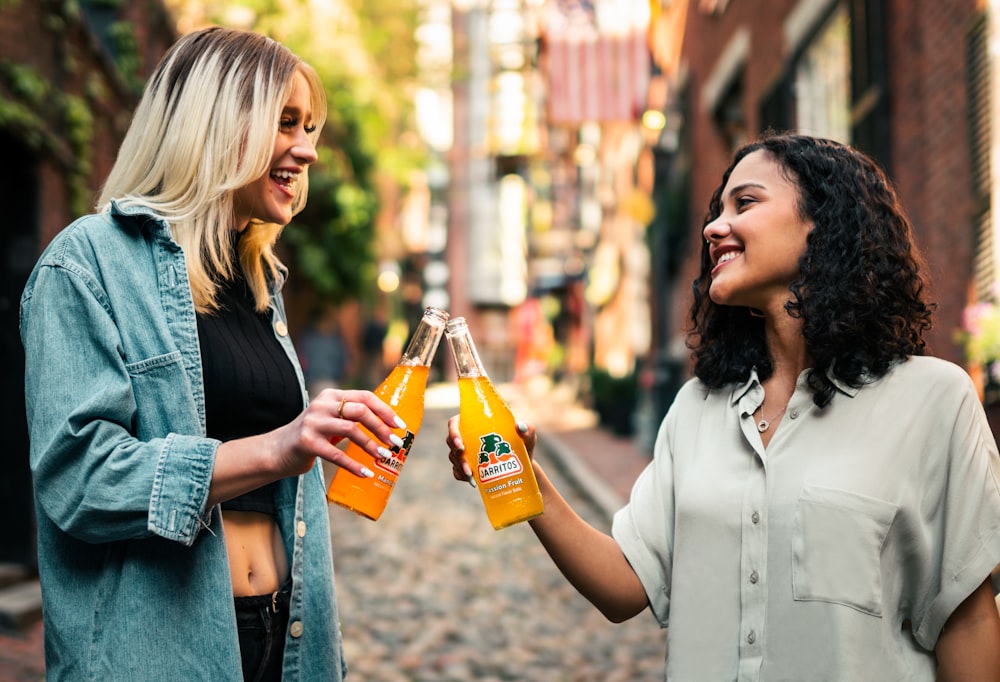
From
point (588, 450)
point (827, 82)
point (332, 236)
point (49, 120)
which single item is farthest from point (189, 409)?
point (332, 236)

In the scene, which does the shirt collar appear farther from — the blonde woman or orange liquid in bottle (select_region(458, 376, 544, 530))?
the blonde woman

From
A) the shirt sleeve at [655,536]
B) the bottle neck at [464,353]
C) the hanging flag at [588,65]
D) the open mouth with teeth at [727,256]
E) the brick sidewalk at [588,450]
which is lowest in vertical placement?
the brick sidewalk at [588,450]

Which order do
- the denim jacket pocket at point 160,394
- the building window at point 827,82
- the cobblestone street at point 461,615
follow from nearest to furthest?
the denim jacket pocket at point 160,394 < the cobblestone street at point 461,615 < the building window at point 827,82

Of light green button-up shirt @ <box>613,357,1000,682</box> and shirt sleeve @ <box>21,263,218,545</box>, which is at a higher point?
shirt sleeve @ <box>21,263,218,545</box>

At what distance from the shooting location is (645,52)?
15258 millimetres

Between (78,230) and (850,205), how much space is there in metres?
1.54

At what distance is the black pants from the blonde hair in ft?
1.99

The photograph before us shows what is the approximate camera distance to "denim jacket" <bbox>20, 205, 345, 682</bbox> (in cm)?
179

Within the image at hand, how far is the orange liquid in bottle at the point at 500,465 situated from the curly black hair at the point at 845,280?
48 centimetres

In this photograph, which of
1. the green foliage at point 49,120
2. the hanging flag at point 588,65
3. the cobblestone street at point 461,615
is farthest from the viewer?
the hanging flag at point 588,65

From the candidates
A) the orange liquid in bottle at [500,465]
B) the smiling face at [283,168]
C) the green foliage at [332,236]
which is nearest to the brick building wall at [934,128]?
the orange liquid in bottle at [500,465]

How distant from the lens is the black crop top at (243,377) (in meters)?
2.10

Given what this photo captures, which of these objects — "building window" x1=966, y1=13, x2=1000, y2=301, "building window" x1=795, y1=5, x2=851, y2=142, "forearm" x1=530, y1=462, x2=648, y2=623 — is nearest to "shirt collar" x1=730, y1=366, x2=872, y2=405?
"forearm" x1=530, y1=462, x2=648, y2=623

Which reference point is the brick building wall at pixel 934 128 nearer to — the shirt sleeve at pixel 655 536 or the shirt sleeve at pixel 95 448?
the shirt sleeve at pixel 655 536
